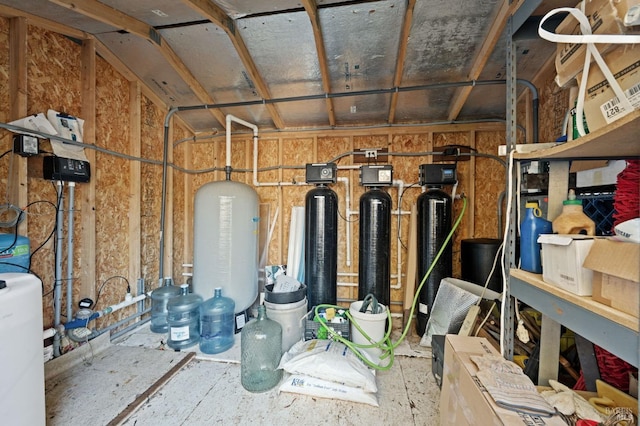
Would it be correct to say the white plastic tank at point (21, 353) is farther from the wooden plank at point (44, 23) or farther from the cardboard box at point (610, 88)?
the cardboard box at point (610, 88)

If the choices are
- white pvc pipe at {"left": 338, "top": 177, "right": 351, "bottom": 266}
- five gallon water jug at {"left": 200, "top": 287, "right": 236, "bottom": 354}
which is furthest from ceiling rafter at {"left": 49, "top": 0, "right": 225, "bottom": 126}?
five gallon water jug at {"left": 200, "top": 287, "right": 236, "bottom": 354}

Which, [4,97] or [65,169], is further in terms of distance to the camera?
[65,169]

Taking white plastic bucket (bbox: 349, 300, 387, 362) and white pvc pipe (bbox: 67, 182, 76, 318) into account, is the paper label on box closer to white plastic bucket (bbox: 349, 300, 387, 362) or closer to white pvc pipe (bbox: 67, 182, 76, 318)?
white plastic bucket (bbox: 349, 300, 387, 362)

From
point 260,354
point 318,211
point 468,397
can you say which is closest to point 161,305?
point 260,354

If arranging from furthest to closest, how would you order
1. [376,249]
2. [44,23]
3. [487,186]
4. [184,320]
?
[487,186]
[376,249]
[184,320]
[44,23]

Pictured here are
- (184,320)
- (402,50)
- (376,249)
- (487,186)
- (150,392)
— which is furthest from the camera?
(487,186)

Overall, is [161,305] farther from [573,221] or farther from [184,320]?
[573,221]

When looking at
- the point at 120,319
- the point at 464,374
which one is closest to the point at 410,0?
the point at 464,374

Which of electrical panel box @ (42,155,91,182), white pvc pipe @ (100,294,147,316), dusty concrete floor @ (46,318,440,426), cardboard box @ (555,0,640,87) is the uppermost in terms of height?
cardboard box @ (555,0,640,87)

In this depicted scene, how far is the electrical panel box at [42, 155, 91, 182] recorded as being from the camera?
1.72 metres

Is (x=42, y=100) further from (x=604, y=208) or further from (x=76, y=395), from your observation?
(x=604, y=208)

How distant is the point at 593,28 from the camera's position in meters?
0.74

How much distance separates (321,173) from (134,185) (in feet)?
5.99

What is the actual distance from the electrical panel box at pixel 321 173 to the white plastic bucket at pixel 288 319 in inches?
47.3
